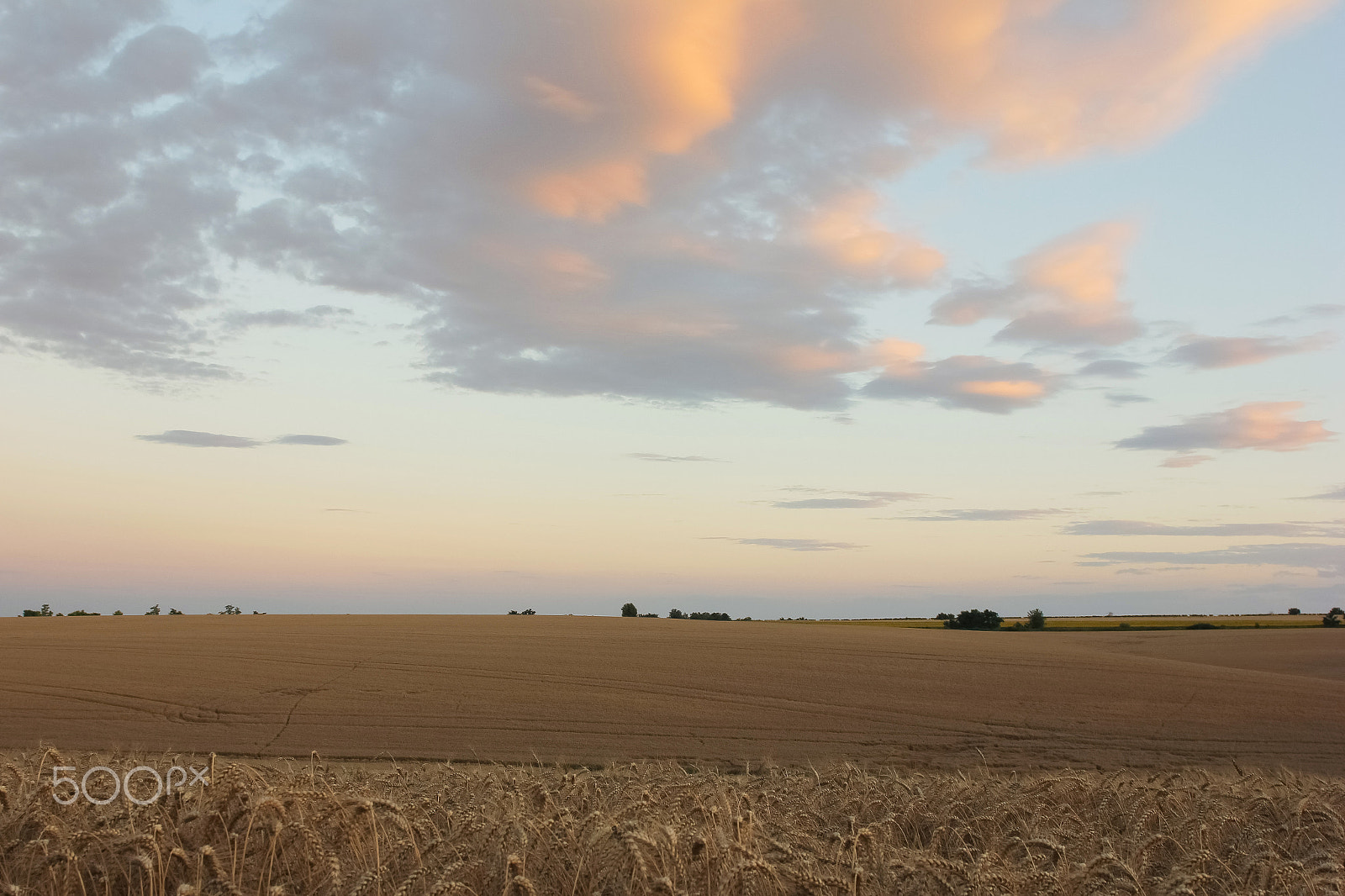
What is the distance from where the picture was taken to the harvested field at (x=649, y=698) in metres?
15.8

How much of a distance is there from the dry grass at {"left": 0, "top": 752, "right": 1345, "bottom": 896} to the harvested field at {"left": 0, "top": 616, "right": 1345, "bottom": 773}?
29.3 ft

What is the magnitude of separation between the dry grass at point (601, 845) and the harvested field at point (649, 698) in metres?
8.93

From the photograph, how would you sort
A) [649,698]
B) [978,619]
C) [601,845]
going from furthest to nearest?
[978,619] < [649,698] < [601,845]

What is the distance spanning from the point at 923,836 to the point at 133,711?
1730cm

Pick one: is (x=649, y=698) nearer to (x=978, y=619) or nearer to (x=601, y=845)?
(x=601, y=845)

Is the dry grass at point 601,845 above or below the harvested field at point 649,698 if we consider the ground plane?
above

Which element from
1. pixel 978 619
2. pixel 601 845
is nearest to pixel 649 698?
pixel 601 845

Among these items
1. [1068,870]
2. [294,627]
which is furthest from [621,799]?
[294,627]

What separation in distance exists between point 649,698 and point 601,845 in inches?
650

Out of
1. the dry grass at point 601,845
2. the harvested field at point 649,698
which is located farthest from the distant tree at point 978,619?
the dry grass at point 601,845

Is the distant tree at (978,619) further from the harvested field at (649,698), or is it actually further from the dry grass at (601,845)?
the dry grass at (601,845)

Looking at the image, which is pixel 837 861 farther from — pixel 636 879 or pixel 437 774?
pixel 437 774

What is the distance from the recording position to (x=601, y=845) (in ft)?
12.7

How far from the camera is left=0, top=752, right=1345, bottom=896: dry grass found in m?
3.59
